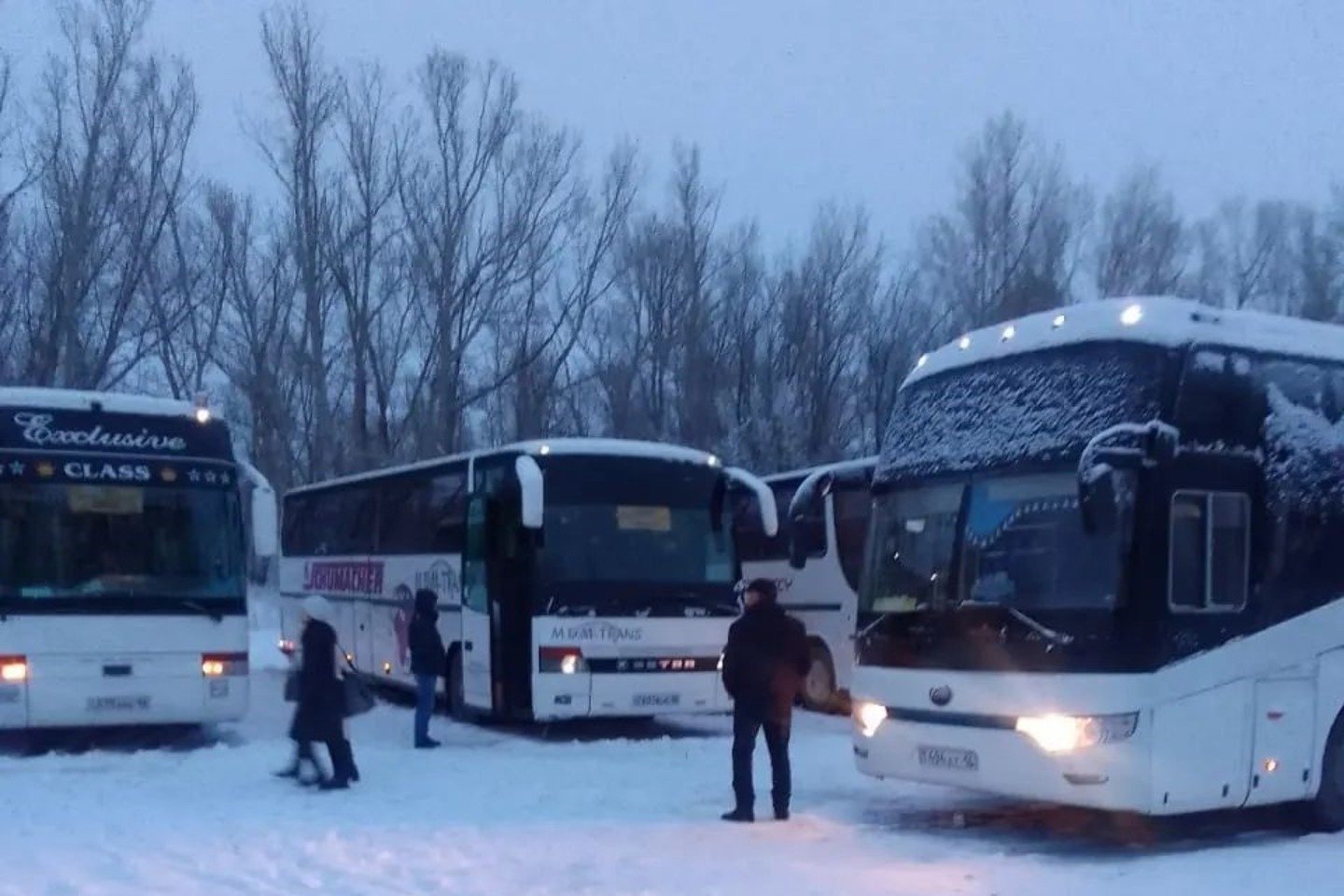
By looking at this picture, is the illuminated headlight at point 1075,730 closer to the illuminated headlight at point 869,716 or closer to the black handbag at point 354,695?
the illuminated headlight at point 869,716

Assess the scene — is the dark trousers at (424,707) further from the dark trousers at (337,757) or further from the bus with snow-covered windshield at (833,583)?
the bus with snow-covered windshield at (833,583)

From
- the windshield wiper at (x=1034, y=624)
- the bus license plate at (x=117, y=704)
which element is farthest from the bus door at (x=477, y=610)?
the windshield wiper at (x=1034, y=624)

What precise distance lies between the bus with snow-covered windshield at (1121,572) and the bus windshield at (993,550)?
15 mm

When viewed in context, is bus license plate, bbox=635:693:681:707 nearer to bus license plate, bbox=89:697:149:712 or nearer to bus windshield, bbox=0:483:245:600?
bus windshield, bbox=0:483:245:600

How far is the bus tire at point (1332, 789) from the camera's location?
39.3ft

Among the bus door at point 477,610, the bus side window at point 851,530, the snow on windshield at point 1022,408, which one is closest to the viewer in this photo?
the snow on windshield at point 1022,408

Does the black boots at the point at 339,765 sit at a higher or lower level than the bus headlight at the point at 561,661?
lower

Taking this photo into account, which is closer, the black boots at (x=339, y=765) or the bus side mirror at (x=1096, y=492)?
the bus side mirror at (x=1096, y=492)

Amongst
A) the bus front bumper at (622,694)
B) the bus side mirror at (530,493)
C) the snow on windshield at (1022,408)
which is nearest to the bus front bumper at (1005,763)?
the snow on windshield at (1022,408)

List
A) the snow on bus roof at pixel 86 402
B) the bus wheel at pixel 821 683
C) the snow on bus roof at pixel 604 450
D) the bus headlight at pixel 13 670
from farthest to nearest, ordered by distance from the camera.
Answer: the bus wheel at pixel 821 683
the snow on bus roof at pixel 604 450
the snow on bus roof at pixel 86 402
the bus headlight at pixel 13 670

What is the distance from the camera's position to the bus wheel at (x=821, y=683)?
73.5ft

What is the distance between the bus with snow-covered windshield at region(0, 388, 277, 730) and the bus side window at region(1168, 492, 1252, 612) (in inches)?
381

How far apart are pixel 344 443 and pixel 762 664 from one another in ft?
120

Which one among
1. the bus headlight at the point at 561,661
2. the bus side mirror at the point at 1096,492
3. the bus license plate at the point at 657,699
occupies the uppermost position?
the bus side mirror at the point at 1096,492
